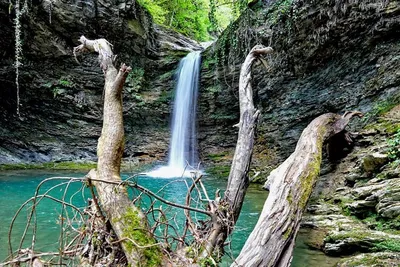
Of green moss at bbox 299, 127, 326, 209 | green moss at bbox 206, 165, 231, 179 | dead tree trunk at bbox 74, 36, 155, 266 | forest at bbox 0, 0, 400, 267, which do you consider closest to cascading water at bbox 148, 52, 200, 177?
forest at bbox 0, 0, 400, 267

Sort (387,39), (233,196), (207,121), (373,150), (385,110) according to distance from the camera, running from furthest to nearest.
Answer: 1. (207,121)
2. (387,39)
3. (385,110)
4. (373,150)
5. (233,196)

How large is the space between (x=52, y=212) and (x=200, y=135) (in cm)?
822

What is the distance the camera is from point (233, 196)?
10.4 ft

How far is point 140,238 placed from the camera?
2.29 m

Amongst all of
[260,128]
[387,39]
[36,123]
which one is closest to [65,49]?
[36,123]

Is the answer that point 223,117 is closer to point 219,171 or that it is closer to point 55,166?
point 219,171

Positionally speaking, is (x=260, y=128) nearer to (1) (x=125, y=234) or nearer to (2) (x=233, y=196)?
(2) (x=233, y=196)

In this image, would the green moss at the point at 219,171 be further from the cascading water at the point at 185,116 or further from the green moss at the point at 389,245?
the green moss at the point at 389,245

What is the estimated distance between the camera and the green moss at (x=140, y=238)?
217cm

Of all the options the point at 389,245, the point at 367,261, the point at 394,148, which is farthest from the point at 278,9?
the point at 367,261

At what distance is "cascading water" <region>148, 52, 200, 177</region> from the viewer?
42.0 feet

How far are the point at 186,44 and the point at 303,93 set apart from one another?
6655mm

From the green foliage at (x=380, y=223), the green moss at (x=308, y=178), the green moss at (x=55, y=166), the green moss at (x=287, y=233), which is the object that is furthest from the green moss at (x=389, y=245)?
the green moss at (x=55, y=166)

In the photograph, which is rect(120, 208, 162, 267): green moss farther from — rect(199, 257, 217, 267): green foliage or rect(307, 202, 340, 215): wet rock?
rect(307, 202, 340, 215): wet rock
